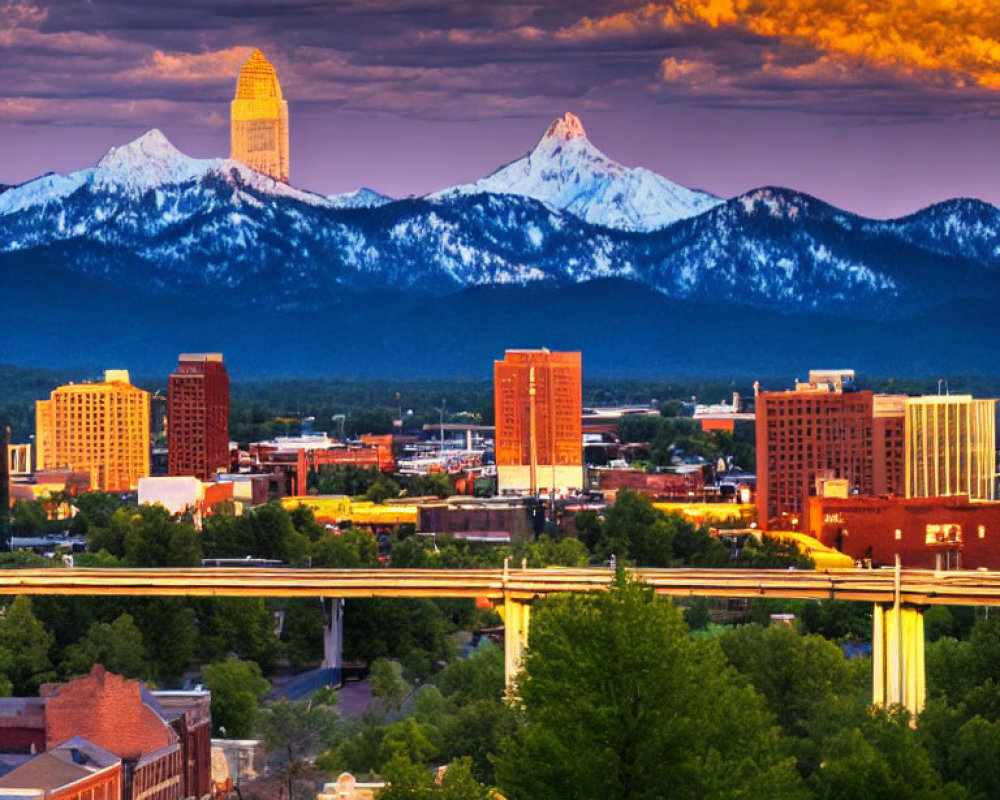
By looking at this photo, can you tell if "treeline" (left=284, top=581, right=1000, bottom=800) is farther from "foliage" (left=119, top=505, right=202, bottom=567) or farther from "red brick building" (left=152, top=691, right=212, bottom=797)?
"foliage" (left=119, top=505, right=202, bottom=567)

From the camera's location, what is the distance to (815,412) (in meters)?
192

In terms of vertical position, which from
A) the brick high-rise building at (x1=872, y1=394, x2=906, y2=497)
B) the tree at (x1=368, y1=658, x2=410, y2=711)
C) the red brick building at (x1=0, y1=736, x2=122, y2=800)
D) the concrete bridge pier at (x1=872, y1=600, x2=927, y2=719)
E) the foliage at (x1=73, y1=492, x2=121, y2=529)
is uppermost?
the brick high-rise building at (x1=872, y1=394, x2=906, y2=497)

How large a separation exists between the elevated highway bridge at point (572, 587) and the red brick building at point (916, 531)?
39770 mm

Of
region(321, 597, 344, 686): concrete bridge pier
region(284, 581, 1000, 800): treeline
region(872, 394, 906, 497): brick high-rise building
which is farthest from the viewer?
region(872, 394, 906, 497): brick high-rise building

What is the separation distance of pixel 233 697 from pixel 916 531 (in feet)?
200

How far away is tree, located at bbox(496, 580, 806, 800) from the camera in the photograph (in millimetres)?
40594

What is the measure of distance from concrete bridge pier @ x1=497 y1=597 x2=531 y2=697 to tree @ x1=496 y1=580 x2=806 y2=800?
37.6 m

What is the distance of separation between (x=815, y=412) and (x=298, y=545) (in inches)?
2269

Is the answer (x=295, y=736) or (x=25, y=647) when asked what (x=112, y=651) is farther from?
(x=295, y=736)

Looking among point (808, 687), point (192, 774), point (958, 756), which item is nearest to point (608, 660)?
point (958, 756)

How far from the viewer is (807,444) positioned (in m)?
190

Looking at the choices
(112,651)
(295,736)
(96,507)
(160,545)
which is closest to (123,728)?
(295,736)

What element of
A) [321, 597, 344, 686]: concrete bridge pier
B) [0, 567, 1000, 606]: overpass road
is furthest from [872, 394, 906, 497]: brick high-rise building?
[0, 567, 1000, 606]: overpass road

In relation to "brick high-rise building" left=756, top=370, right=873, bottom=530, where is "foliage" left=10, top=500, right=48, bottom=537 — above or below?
below
